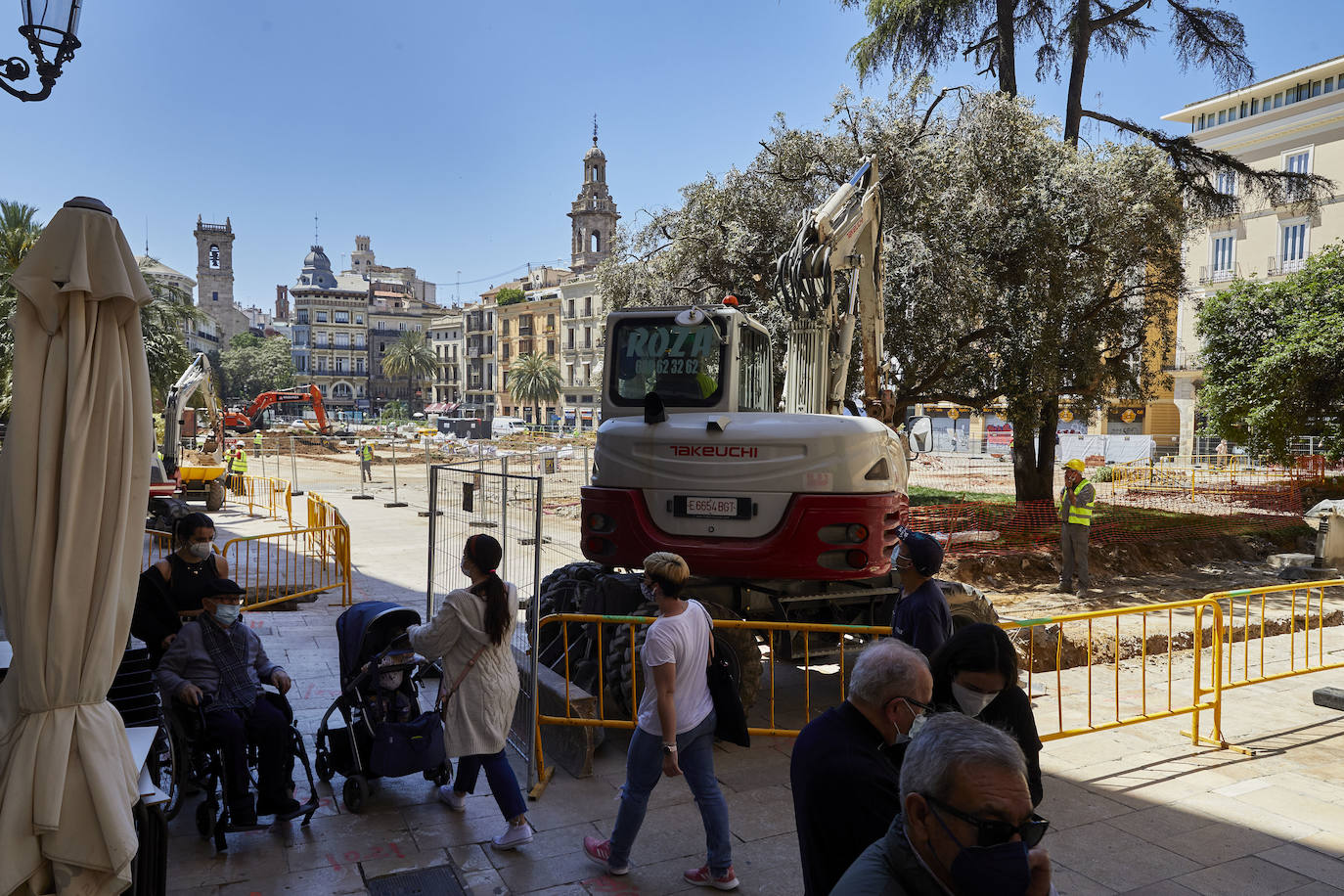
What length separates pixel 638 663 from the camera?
6344mm

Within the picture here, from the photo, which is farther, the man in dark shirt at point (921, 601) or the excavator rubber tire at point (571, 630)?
the excavator rubber tire at point (571, 630)

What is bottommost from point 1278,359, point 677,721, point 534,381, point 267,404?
point 677,721

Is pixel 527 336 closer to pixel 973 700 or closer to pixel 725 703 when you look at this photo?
pixel 725 703

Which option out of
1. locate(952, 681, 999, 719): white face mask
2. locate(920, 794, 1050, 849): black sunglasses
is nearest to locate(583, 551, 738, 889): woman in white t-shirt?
locate(952, 681, 999, 719): white face mask

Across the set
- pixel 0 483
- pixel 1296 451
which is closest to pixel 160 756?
pixel 0 483

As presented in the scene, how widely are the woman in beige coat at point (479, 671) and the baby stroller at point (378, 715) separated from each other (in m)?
0.29

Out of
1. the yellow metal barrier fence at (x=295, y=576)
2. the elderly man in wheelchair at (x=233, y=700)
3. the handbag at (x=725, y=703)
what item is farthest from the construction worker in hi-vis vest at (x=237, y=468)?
the handbag at (x=725, y=703)

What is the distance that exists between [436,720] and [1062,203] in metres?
13.9

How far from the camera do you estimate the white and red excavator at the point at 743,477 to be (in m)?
6.38

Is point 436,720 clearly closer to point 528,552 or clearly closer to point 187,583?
point 187,583

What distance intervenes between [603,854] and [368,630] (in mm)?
1908

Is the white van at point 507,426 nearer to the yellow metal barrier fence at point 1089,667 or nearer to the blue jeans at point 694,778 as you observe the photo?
the yellow metal barrier fence at point 1089,667

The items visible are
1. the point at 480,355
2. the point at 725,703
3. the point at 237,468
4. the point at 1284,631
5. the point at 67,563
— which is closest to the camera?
the point at 67,563

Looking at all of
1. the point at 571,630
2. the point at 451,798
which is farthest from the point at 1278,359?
the point at 451,798
